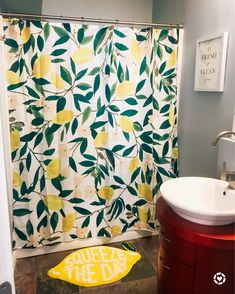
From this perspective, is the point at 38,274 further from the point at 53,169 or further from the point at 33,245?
the point at 53,169

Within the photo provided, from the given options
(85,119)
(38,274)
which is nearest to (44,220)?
(38,274)

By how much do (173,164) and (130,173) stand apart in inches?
15.9

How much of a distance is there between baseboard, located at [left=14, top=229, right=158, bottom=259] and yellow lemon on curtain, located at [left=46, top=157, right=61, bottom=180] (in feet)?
2.10

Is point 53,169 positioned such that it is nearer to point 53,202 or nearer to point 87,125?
point 53,202

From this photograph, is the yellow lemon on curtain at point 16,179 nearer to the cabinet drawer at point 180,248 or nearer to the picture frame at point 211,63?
the cabinet drawer at point 180,248

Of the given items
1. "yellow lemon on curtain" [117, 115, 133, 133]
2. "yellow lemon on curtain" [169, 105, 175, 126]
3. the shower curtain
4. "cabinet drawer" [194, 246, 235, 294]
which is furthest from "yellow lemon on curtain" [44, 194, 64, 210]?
"cabinet drawer" [194, 246, 235, 294]

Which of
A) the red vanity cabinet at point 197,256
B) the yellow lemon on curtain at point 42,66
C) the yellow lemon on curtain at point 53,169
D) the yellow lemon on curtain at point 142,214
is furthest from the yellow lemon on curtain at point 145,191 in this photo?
the yellow lemon on curtain at point 42,66

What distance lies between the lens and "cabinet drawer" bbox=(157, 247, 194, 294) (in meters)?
1.18

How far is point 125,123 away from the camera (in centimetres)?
206

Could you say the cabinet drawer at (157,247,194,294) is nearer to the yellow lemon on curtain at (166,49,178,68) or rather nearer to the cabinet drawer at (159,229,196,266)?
the cabinet drawer at (159,229,196,266)

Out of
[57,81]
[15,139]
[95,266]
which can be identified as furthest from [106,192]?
[57,81]

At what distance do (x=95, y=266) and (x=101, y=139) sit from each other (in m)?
1.01

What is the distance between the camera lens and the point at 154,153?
217 centimetres

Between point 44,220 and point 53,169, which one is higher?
point 53,169
